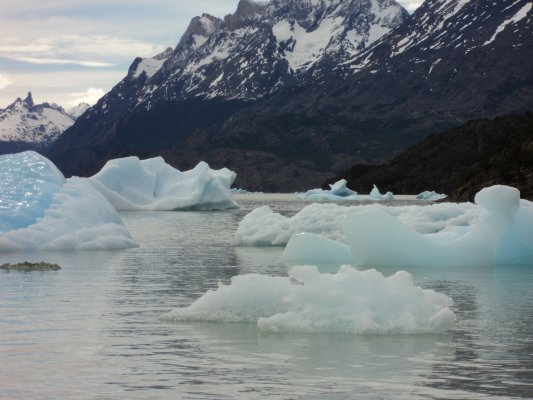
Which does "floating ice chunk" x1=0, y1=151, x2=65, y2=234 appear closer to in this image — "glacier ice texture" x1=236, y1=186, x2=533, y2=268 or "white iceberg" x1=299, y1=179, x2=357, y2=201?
"glacier ice texture" x1=236, y1=186, x2=533, y2=268

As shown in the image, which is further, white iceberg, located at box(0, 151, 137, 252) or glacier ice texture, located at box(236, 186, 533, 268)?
white iceberg, located at box(0, 151, 137, 252)

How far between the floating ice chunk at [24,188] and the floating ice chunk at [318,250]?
8.65 m

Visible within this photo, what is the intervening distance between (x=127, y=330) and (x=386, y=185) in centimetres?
17740

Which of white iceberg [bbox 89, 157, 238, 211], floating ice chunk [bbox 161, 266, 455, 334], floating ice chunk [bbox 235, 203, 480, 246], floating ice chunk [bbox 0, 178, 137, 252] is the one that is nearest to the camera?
floating ice chunk [bbox 161, 266, 455, 334]

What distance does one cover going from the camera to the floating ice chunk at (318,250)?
31.4 meters

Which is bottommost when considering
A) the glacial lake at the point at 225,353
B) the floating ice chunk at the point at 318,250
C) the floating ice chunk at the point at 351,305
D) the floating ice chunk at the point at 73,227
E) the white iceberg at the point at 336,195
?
the glacial lake at the point at 225,353

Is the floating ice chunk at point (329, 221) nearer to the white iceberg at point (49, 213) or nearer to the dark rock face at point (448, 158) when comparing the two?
the white iceberg at point (49, 213)

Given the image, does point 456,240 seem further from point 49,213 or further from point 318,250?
point 49,213

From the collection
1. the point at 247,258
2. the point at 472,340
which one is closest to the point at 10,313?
the point at 472,340

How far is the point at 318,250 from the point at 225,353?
1672cm

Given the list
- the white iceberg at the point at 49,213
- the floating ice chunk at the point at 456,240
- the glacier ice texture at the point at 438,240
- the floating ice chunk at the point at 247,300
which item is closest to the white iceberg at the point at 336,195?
the white iceberg at the point at 49,213

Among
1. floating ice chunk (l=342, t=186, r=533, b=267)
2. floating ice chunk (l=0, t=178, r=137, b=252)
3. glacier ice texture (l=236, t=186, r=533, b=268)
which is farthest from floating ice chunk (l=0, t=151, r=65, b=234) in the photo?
floating ice chunk (l=342, t=186, r=533, b=267)

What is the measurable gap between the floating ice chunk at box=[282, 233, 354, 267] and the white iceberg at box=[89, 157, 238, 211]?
51.9 metres

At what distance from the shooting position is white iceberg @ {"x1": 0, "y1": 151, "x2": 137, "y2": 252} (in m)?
34.4
